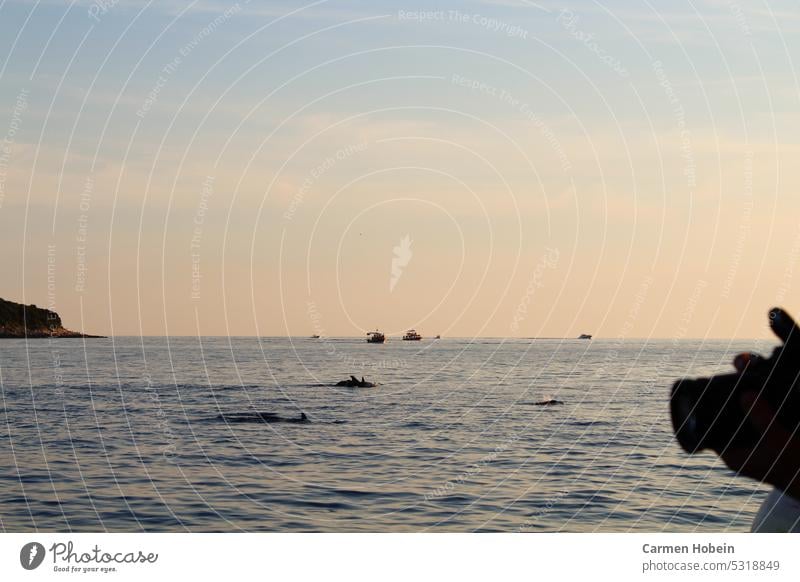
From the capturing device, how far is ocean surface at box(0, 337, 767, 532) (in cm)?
2308

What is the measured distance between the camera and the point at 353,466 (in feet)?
107

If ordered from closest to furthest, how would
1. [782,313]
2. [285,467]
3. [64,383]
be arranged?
[782,313], [285,467], [64,383]

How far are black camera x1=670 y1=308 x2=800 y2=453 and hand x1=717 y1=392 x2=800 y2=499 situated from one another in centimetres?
3

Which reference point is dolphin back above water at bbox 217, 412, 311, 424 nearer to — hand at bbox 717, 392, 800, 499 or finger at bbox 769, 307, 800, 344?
hand at bbox 717, 392, 800, 499

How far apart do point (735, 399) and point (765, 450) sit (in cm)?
32

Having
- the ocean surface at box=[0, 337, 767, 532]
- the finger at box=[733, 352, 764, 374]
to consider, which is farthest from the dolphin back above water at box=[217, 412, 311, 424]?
the finger at box=[733, 352, 764, 374]

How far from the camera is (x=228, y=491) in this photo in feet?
88.5

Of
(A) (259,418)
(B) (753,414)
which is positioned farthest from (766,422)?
(A) (259,418)

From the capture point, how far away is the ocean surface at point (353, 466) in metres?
23.1

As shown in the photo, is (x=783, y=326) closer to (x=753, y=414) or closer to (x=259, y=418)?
(x=753, y=414)

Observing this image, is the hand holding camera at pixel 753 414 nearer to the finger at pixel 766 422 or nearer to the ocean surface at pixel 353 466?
the finger at pixel 766 422
